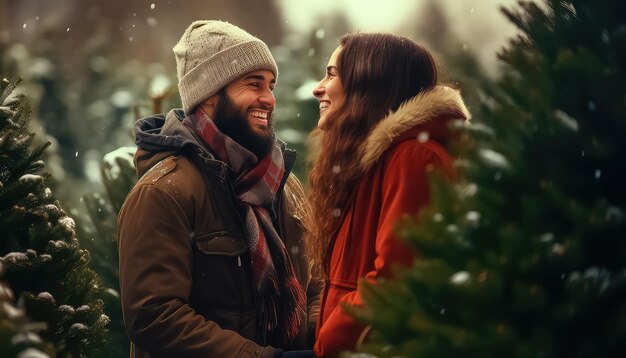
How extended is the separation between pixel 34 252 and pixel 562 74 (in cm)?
192

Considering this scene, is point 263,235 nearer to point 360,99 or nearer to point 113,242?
point 360,99

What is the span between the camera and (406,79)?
3.69m

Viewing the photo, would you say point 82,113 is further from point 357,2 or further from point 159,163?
point 357,2

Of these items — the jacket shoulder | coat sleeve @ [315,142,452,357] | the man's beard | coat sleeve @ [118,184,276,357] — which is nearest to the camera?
coat sleeve @ [315,142,452,357]

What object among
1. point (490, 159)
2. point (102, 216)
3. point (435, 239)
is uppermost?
point (490, 159)

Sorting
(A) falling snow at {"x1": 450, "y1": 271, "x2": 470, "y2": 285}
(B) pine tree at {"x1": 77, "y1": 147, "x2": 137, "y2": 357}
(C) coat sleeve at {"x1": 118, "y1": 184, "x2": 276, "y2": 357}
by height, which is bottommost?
(B) pine tree at {"x1": 77, "y1": 147, "x2": 137, "y2": 357}

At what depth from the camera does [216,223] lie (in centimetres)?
418

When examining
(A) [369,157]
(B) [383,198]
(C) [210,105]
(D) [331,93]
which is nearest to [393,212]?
(B) [383,198]

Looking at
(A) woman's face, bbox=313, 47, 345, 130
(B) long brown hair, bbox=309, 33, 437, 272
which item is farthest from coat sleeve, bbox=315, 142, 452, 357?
(A) woman's face, bbox=313, 47, 345, 130

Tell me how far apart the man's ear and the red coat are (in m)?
1.14

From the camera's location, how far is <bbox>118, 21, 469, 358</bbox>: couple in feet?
11.5

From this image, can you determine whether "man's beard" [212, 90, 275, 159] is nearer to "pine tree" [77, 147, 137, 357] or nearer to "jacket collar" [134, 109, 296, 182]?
"jacket collar" [134, 109, 296, 182]

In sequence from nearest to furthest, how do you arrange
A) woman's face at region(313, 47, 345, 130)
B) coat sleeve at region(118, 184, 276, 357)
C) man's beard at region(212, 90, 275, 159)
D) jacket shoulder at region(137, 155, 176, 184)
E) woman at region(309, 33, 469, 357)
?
woman at region(309, 33, 469, 357) → woman's face at region(313, 47, 345, 130) → coat sleeve at region(118, 184, 276, 357) → jacket shoulder at region(137, 155, 176, 184) → man's beard at region(212, 90, 275, 159)

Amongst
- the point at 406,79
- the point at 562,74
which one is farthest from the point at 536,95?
the point at 406,79
